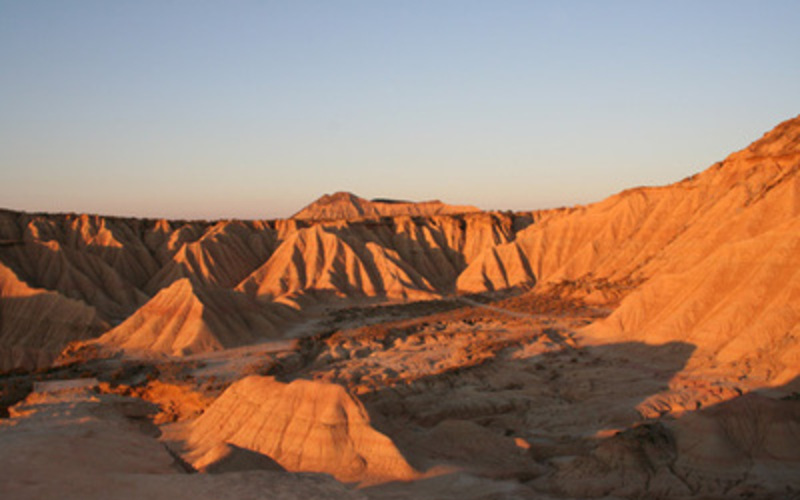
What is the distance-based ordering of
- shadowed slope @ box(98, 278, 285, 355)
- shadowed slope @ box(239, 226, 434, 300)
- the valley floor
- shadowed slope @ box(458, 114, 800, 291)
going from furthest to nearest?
shadowed slope @ box(239, 226, 434, 300) → shadowed slope @ box(458, 114, 800, 291) → shadowed slope @ box(98, 278, 285, 355) → the valley floor

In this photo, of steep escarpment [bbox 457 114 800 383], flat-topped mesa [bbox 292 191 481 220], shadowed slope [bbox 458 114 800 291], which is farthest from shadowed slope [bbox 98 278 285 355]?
flat-topped mesa [bbox 292 191 481 220]

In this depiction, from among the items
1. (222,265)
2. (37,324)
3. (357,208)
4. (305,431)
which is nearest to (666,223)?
(305,431)

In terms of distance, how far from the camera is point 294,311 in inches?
2030

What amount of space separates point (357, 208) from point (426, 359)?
122015 millimetres

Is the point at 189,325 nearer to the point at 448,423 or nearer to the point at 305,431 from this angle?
the point at 305,431

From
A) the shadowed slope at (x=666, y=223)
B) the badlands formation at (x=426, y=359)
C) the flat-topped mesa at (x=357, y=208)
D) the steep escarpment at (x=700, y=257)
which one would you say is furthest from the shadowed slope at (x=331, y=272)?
the flat-topped mesa at (x=357, y=208)

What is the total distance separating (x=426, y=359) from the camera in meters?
34.2

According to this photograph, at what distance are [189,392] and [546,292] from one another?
36831 mm

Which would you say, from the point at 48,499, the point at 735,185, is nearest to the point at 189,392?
the point at 48,499

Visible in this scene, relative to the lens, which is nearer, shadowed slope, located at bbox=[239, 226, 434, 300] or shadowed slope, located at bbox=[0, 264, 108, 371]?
shadowed slope, located at bbox=[0, 264, 108, 371]

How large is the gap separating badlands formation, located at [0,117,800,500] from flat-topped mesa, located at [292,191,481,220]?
238ft

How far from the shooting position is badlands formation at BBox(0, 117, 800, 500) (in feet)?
51.8

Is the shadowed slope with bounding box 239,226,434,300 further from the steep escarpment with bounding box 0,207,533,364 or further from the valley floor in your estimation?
the valley floor

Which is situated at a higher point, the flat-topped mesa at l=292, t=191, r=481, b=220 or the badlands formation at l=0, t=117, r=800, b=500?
the flat-topped mesa at l=292, t=191, r=481, b=220
